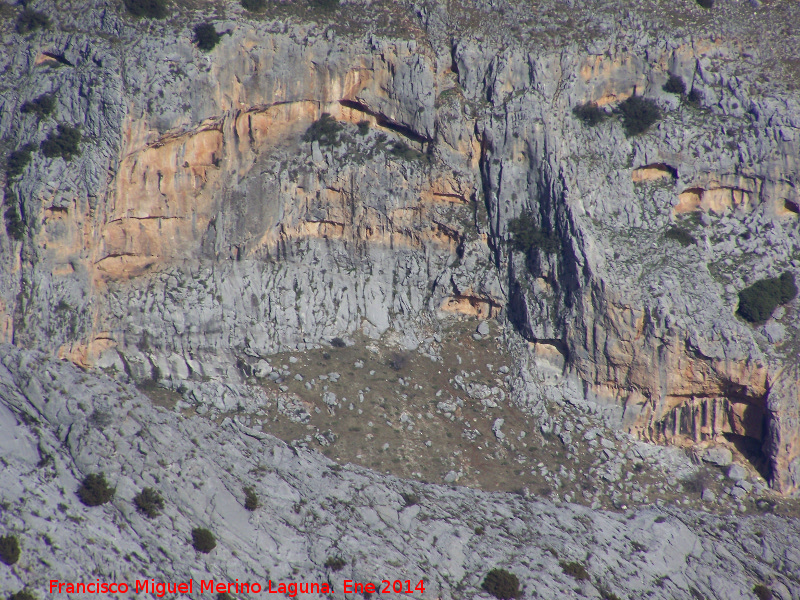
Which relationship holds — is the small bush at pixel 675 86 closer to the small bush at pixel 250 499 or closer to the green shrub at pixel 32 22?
the small bush at pixel 250 499

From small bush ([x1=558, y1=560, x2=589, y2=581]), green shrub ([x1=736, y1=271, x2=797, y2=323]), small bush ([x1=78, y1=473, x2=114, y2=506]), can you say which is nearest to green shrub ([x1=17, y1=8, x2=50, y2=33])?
small bush ([x1=78, y1=473, x2=114, y2=506])

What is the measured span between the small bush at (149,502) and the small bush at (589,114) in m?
37.1

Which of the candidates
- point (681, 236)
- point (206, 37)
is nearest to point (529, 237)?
point (681, 236)

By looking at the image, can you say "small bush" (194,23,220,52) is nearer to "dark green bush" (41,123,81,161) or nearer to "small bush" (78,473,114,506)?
"dark green bush" (41,123,81,161)

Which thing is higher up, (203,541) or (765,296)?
(765,296)

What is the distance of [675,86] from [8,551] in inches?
1915

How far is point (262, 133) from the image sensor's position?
46312mm

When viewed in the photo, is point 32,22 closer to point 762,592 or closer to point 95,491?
point 95,491

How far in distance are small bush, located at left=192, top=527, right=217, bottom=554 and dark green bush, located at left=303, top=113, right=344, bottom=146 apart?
87.9 ft

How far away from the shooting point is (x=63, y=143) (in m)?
40.8

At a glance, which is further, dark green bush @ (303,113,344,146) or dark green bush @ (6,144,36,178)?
dark green bush @ (303,113,344,146)

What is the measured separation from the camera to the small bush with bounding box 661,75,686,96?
4906 cm

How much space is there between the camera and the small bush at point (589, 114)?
1930 inches

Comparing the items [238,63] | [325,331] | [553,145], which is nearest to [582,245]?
[553,145]
